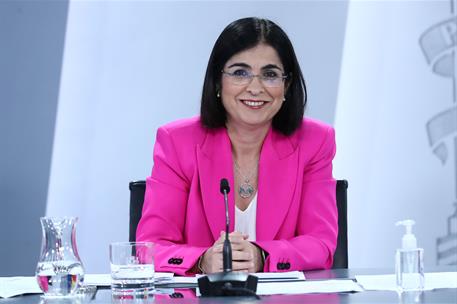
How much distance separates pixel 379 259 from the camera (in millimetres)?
3994

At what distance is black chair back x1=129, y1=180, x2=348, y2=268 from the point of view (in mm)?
2598

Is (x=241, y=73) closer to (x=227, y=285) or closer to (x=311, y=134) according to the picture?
(x=311, y=134)

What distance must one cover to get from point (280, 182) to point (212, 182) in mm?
224

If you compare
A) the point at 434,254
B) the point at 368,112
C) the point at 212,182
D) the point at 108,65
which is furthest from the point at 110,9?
the point at 434,254

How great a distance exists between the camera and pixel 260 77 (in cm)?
262

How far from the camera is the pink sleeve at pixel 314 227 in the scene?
233 centimetres

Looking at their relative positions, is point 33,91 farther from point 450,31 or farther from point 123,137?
point 450,31

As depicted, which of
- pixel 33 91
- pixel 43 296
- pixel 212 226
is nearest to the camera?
pixel 43 296

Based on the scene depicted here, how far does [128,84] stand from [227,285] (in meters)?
2.35

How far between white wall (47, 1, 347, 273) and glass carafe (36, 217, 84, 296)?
212 centimetres

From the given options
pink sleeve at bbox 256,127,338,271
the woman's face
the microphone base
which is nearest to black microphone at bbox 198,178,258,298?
the microphone base

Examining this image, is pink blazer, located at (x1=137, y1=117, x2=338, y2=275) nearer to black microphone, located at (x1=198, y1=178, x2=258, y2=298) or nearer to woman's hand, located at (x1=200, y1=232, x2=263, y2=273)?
woman's hand, located at (x1=200, y1=232, x2=263, y2=273)

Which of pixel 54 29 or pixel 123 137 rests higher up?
pixel 54 29

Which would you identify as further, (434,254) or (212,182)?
(434,254)
